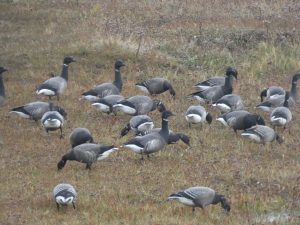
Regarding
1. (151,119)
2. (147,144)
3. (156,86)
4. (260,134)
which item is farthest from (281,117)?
(156,86)

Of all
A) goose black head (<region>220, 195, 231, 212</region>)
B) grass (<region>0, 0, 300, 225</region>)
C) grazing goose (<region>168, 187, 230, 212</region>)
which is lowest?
grass (<region>0, 0, 300, 225</region>)

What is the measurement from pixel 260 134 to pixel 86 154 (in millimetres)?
4693

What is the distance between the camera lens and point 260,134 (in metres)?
17.9

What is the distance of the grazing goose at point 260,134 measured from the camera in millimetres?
17891

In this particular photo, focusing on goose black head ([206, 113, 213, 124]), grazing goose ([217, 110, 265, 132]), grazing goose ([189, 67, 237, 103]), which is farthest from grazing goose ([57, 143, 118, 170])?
grazing goose ([189, 67, 237, 103])

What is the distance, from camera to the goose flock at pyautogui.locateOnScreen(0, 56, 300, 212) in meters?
13.3

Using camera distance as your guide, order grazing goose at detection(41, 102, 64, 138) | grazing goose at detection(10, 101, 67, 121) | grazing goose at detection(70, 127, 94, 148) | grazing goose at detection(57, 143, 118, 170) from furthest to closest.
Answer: grazing goose at detection(10, 101, 67, 121)
grazing goose at detection(41, 102, 64, 138)
grazing goose at detection(70, 127, 94, 148)
grazing goose at detection(57, 143, 118, 170)

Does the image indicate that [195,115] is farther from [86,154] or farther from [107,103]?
[86,154]

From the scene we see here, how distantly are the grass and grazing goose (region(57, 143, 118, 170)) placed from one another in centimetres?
27

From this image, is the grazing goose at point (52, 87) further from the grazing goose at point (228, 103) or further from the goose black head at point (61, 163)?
the goose black head at point (61, 163)

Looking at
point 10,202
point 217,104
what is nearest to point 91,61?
point 217,104

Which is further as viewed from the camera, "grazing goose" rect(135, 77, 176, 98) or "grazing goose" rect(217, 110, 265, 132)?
"grazing goose" rect(135, 77, 176, 98)

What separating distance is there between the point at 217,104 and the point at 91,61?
25.4 feet

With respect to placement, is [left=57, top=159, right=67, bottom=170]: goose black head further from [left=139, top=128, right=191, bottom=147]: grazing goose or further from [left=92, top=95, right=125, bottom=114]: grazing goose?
[left=92, top=95, right=125, bottom=114]: grazing goose
